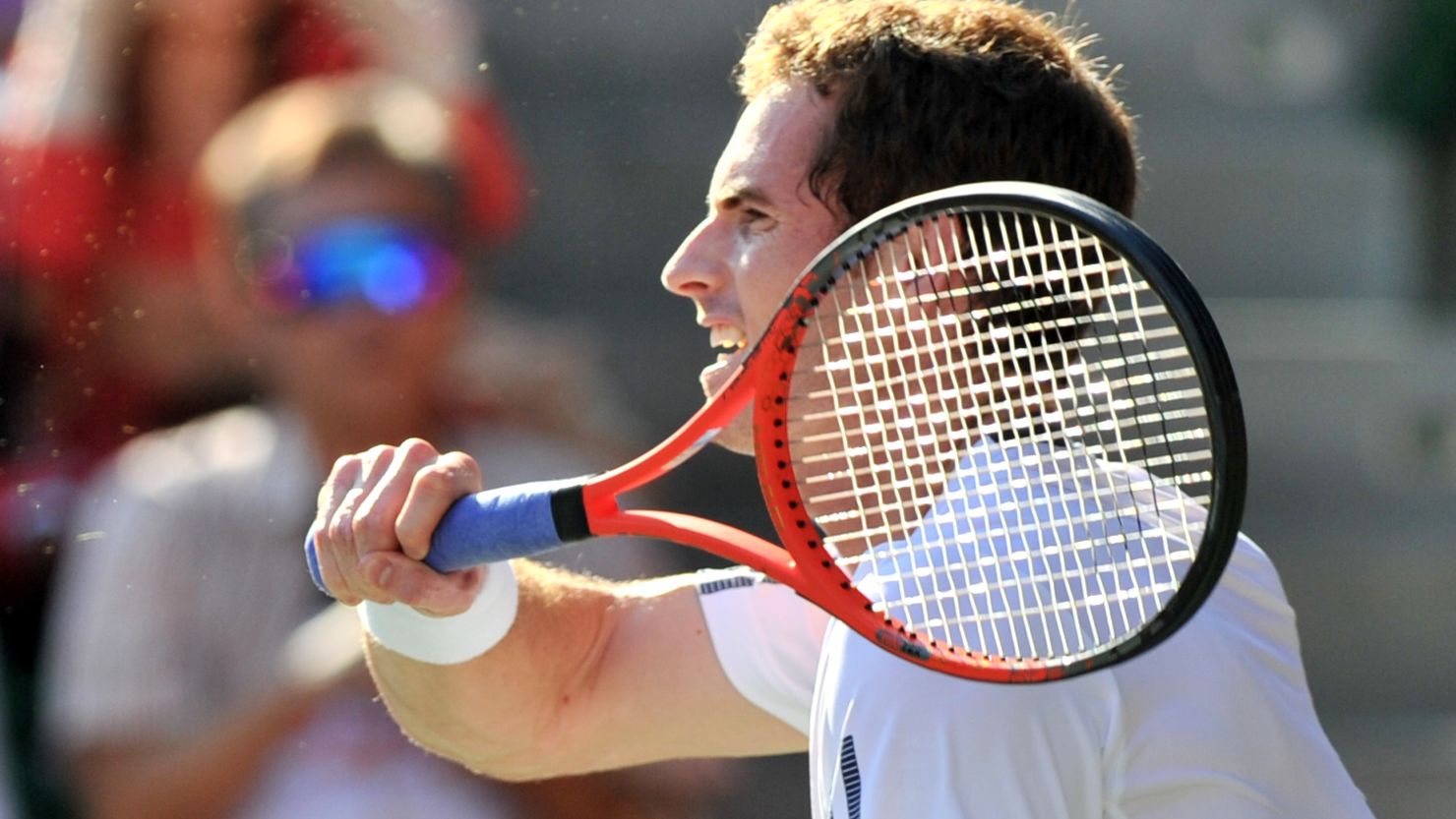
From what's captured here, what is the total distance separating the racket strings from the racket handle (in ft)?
0.62

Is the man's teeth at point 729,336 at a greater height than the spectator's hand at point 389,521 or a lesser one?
greater

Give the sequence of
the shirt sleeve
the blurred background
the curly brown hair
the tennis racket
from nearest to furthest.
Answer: the tennis racket
the curly brown hair
the shirt sleeve
the blurred background

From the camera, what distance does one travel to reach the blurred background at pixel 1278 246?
402cm

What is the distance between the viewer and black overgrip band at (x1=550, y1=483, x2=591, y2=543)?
1331 millimetres

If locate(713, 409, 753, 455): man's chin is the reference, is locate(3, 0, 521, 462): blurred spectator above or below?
above

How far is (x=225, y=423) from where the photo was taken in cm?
248

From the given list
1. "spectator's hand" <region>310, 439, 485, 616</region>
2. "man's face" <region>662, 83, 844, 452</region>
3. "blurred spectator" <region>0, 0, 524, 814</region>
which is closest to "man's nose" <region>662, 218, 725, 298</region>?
"man's face" <region>662, 83, 844, 452</region>

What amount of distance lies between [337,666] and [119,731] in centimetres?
33

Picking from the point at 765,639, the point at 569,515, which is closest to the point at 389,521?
the point at 569,515

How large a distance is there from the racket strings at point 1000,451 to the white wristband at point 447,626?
319mm

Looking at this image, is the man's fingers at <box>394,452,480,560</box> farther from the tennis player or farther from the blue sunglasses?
the blue sunglasses

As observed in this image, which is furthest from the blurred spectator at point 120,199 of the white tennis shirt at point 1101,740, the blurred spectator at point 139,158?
the white tennis shirt at point 1101,740

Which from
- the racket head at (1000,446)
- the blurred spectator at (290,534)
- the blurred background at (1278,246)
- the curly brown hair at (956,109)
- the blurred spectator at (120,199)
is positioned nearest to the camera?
the racket head at (1000,446)

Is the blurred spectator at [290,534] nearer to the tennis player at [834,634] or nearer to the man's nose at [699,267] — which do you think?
the tennis player at [834,634]
